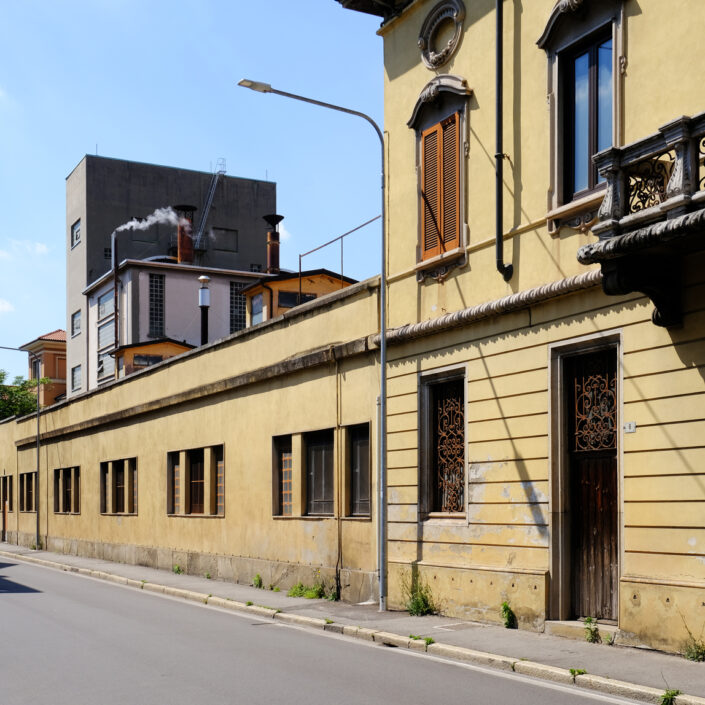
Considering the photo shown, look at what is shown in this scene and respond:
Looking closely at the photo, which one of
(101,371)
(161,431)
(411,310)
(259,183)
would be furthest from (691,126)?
(259,183)

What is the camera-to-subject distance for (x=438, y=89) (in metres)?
16.1

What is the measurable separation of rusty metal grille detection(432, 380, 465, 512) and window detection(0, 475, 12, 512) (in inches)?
1419

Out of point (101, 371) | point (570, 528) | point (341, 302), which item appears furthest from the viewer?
point (101, 371)

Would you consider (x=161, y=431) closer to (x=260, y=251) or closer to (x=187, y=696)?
(x=187, y=696)

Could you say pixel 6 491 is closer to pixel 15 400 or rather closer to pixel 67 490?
pixel 67 490

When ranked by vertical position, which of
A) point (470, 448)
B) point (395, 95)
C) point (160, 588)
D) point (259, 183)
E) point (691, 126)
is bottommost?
point (160, 588)

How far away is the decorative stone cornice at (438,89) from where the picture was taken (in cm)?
1563

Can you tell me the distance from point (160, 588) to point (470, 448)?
9.51 meters

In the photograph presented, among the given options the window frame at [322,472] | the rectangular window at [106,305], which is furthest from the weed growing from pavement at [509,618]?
the rectangular window at [106,305]

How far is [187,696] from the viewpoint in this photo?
9570 mm

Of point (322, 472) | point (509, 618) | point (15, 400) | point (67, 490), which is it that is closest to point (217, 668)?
point (509, 618)

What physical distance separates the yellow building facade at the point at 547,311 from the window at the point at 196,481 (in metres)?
8.65

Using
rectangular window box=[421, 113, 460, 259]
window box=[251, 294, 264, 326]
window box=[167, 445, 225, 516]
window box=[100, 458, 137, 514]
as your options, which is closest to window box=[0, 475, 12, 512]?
window box=[251, 294, 264, 326]

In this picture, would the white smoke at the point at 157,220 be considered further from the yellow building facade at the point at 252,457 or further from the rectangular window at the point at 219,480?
the rectangular window at the point at 219,480
